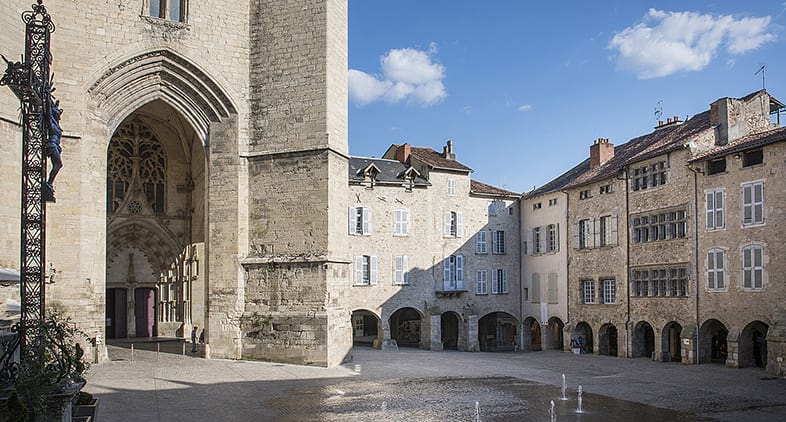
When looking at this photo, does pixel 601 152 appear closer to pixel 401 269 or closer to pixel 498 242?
pixel 498 242

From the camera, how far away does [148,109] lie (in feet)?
85.0

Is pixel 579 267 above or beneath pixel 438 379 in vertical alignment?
above

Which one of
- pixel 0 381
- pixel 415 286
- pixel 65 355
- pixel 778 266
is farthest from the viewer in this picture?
pixel 415 286

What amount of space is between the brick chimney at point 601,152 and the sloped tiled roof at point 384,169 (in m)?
7.25

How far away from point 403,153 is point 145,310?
13.5m

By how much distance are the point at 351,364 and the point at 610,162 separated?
48.7 feet

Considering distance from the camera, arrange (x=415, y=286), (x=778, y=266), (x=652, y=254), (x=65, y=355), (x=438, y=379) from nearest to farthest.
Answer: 1. (x=65, y=355)
2. (x=438, y=379)
3. (x=778, y=266)
4. (x=652, y=254)
5. (x=415, y=286)

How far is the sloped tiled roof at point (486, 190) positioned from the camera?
33.5 meters

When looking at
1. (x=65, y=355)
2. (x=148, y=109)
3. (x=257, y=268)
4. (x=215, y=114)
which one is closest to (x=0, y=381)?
(x=65, y=355)

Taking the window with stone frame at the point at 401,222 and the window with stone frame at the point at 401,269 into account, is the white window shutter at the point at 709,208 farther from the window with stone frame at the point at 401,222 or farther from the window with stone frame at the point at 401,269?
the window with stone frame at the point at 401,269

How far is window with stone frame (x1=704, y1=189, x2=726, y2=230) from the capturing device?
21.6m

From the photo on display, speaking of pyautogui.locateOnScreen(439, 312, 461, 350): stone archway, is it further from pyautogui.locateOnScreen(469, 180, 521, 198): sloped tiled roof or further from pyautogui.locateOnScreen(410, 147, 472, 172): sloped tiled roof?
pyautogui.locateOnScreen(410, 147, 472, 172): sloped tiled roof

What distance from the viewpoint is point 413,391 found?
1530cm

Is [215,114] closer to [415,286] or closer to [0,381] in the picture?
[0,381]
